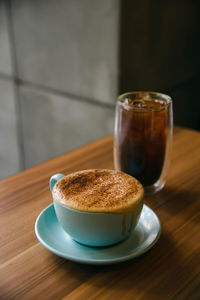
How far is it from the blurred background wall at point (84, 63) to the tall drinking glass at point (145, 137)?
0.67 meters

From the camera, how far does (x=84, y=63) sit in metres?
1.38

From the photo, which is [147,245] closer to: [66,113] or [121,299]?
[121,299]

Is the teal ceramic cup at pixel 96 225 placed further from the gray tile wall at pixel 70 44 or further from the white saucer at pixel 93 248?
the gray tile wall at pixel 70 44

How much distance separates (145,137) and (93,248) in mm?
232

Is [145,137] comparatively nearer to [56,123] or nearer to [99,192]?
[99,192]

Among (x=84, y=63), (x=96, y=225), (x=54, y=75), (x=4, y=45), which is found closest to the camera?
→ (x=96, y=225)

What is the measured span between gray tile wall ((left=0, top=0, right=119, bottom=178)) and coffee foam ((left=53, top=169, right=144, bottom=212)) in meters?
0.85

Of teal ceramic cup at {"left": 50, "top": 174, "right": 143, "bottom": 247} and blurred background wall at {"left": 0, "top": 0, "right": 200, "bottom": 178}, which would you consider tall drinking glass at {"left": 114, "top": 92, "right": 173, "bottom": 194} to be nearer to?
teal ceramic cup at {"left": 50, "top": 174, "right": 143, "bottom": 247}

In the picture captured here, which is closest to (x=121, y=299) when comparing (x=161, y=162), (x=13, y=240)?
(x=13, y=240)

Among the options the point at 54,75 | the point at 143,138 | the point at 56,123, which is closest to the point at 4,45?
the point at 54,75

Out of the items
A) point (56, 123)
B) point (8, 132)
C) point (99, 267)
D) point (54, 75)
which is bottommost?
point (8, 132)

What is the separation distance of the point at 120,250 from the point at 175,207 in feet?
0.55

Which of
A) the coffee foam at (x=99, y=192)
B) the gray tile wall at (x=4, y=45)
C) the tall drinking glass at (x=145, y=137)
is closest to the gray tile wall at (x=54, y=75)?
the gray tile wall at (x=4, y=45)

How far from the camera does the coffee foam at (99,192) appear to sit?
0.41 m
